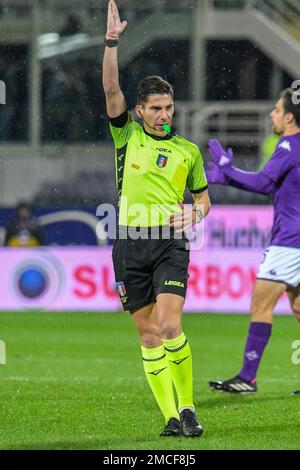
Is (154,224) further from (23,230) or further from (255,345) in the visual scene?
(23,230)

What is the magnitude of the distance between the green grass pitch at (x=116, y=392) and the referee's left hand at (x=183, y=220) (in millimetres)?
1155

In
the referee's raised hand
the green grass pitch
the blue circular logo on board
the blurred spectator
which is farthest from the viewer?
the blurred spectator

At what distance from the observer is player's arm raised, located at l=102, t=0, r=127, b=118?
6160mm

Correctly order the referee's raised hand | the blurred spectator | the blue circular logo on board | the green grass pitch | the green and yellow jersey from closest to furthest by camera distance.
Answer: the green grass pitch → the referee's raised hand → the green and yellow jersey → the blue circular logo on board → the blurred spectator

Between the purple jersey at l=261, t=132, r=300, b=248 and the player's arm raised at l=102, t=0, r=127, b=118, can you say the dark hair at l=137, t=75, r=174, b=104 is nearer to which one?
the player's arm raised at l=102, t=0, r=127, b=118

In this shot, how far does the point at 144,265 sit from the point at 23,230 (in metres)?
9.81

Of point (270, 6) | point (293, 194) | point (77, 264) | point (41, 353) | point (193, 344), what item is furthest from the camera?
point (270, 6)

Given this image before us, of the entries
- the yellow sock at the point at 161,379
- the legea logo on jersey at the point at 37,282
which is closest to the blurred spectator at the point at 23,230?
the legea logo on jersey at the point at 37,282

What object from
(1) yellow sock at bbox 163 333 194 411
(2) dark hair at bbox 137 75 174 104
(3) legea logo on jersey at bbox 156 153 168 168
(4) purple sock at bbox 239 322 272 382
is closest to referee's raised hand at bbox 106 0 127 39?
(2) dark hair at bbox 137 75 174 104

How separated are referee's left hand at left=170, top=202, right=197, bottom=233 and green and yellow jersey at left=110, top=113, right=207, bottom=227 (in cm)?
4

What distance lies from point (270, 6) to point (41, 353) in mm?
12346
